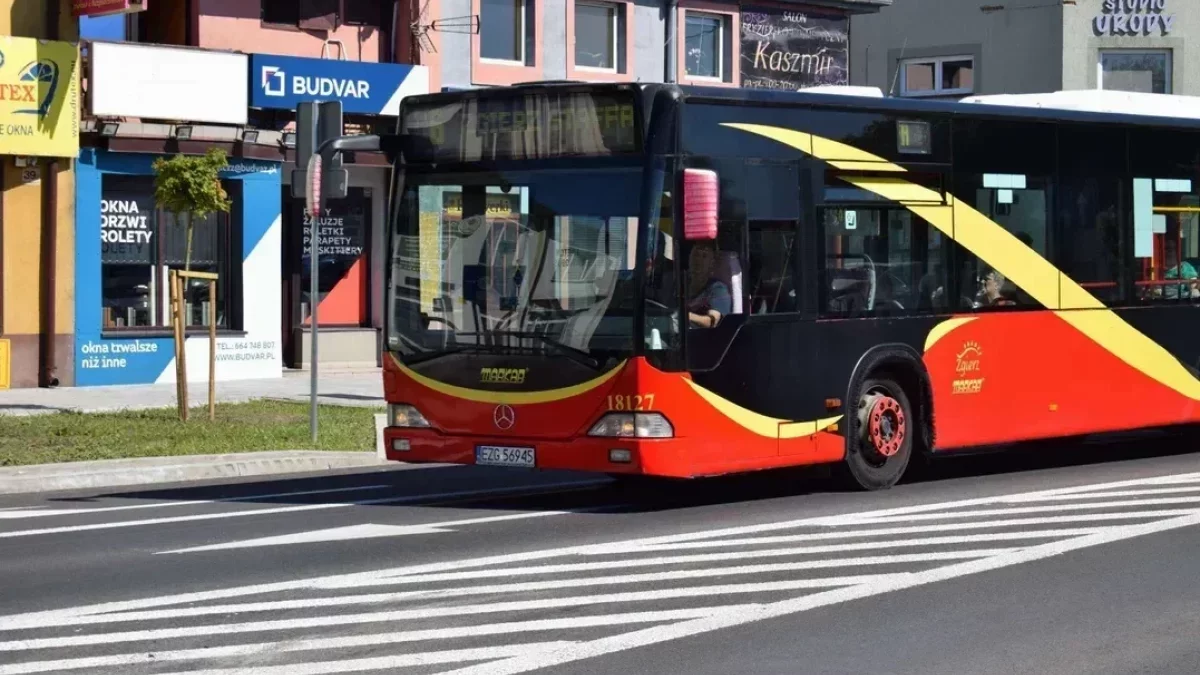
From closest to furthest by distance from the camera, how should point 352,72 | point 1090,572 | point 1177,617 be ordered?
point 1177,617
point 1090,572
point 352,72

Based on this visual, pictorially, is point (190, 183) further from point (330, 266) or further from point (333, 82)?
point (330, 266)

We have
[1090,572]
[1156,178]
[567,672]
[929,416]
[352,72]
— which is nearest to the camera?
[567,672]

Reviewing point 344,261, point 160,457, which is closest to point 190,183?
point 160,457

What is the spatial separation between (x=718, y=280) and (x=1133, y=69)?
2930cm

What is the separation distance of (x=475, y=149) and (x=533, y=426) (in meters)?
1.98

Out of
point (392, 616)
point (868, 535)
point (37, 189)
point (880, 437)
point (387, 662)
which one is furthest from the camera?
point (37, 189)

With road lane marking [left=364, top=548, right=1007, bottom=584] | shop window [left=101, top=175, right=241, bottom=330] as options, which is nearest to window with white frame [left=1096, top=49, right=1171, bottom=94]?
shop window [left=101, top=175, right=241, bottom=330]

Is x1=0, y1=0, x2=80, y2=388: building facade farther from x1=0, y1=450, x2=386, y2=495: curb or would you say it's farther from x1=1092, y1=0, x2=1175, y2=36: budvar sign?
x1=1092, y1=0, x2=1175, y2=36: budvar sign

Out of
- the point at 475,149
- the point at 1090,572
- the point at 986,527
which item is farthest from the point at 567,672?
the point at 475,149

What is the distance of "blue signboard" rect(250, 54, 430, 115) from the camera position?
2769 centimetres

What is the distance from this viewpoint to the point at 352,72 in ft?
94.4

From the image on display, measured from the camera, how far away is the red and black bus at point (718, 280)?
13039 mm

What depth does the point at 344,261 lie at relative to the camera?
30.1m

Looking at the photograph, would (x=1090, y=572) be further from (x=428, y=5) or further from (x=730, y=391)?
(x=428, y=5)
